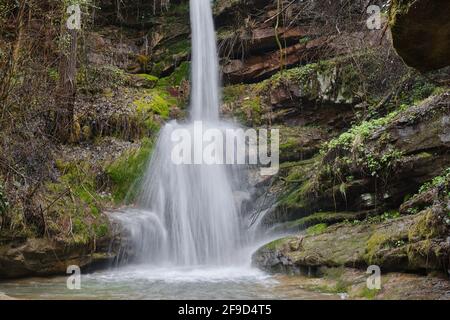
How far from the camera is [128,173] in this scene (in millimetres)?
9883

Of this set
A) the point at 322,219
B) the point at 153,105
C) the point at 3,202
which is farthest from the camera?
the point at 153,105

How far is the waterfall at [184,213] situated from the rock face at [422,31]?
5664 mm

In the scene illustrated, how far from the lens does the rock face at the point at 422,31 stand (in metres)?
3.10

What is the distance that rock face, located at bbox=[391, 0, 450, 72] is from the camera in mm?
3098

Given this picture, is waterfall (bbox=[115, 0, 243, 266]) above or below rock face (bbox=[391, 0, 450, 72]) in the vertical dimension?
below

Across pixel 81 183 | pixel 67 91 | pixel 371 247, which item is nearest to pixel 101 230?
pixel 81 183

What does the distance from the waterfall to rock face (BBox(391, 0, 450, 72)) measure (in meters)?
5.66

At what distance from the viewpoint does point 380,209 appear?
6.96 meters

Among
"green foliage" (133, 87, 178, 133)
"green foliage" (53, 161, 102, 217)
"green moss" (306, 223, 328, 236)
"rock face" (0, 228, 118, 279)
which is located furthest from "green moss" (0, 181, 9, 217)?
"green foliage" (133, 87, 178, 133)

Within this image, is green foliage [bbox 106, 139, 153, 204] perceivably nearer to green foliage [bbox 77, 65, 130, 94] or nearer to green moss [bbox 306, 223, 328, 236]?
green foliage [bbox 77, 65, 130, 94]

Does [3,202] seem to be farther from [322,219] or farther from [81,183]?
[322,219]

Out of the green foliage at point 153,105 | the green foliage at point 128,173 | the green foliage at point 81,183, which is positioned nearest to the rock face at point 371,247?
the green foliage at point 81,183

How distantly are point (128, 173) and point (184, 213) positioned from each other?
5.47ft

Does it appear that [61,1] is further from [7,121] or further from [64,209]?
[64,209]
